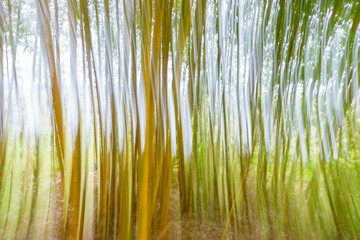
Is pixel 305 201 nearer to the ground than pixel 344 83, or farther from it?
nearer to the ground

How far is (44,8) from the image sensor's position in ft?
3.12

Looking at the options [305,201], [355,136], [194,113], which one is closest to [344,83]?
[355,136]

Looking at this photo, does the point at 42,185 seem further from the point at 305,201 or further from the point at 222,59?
the point at 305,201

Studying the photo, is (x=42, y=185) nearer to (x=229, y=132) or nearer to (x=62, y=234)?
(x=62, y=234)

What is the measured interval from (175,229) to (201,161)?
0.83 ft

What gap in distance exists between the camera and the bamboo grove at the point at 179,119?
3.06ft

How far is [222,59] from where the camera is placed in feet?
3.44

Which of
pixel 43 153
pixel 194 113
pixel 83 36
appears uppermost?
pixel 83 36

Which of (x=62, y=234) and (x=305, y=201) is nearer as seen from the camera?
(x=62, y=234)

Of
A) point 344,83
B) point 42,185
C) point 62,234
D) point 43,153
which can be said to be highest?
point 344,83

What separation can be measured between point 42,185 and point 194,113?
58cm

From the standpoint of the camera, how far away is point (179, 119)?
3.28ft

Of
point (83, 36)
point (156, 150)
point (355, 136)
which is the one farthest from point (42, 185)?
point (355, 136)

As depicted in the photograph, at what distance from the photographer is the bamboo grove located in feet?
3.06
